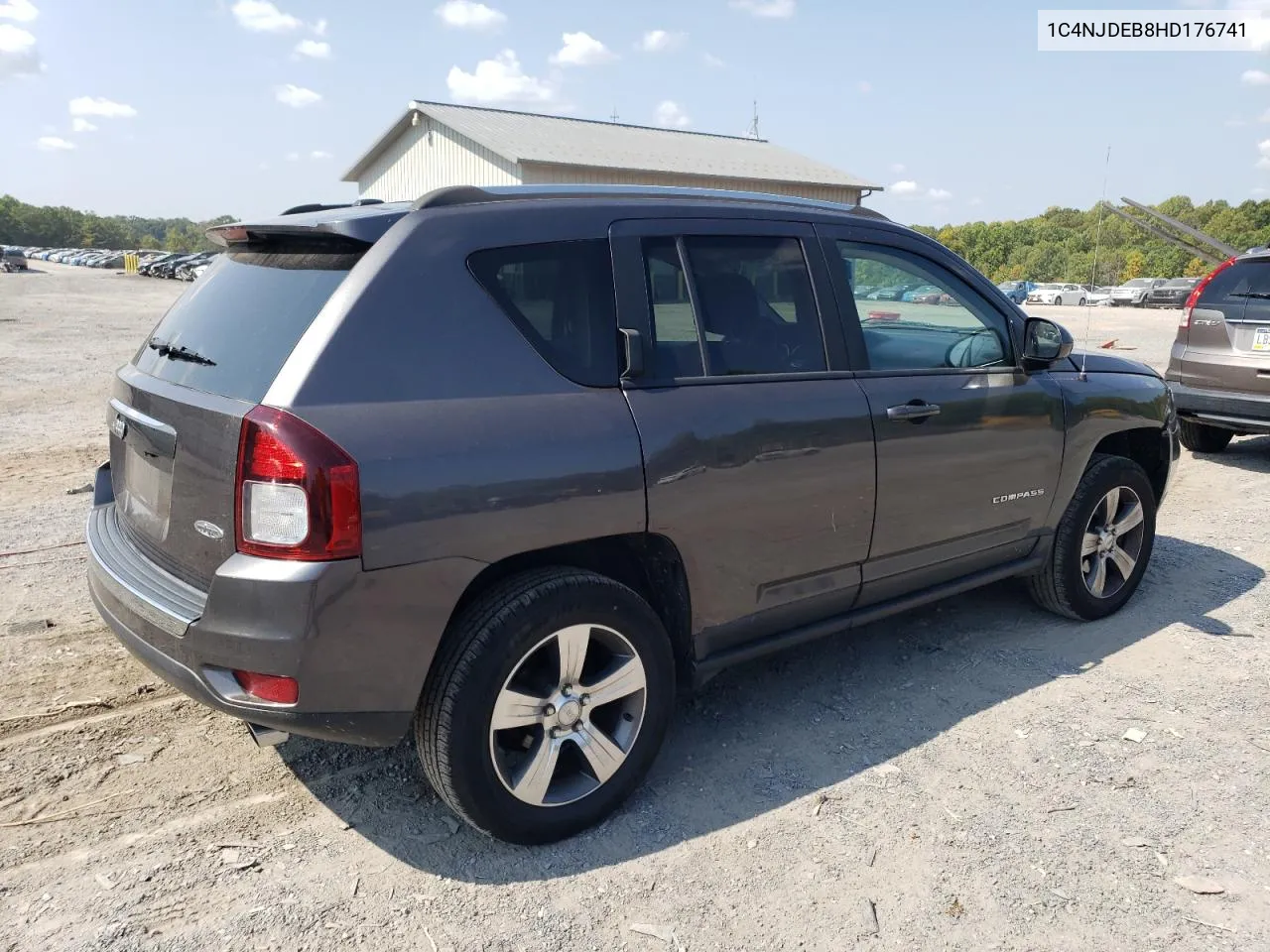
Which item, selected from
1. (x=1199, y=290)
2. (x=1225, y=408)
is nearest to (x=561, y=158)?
(x=1199, y=290)

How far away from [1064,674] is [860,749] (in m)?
1.21

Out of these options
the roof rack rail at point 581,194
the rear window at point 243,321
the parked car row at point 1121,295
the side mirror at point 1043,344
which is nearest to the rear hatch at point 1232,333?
the side mirror at point 1043,344

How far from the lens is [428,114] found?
1079 inches

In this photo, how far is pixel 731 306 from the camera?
3309mm

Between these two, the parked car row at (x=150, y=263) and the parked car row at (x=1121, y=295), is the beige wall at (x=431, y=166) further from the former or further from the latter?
the parked car row at (x=1121, y=295)

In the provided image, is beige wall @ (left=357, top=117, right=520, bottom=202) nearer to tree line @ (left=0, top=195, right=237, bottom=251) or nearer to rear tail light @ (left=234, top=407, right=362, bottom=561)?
rear tail light @ (left=234, top=407, right=362, bottom=561)

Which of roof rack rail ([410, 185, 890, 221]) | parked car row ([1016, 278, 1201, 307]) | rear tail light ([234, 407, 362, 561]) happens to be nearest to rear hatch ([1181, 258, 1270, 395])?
roof rack rail ([410, 185, 890, 221])

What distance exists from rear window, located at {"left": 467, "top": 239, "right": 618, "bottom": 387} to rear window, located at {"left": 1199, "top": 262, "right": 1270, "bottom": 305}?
6806 millimetres

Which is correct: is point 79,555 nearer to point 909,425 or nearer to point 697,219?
point 697,219

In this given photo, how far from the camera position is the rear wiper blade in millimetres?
2854

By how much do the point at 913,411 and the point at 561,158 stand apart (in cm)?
2254

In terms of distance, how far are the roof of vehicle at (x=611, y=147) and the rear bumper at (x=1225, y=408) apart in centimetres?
1862

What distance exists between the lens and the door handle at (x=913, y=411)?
3549mm

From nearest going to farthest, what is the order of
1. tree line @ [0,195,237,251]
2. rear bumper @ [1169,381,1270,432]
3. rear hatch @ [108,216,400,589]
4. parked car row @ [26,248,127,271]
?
rear hatch @ [108,216,400,589]
rear bumper @ [1169,381,1270,432]
parked car row @ [26,248,127,271]
tree line @ [0,195,237,251]
